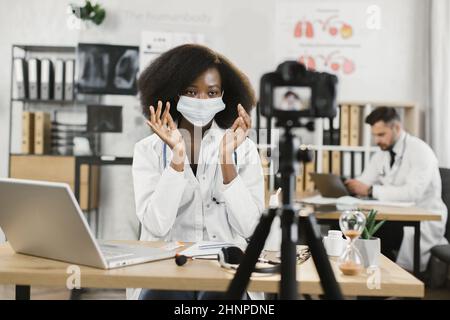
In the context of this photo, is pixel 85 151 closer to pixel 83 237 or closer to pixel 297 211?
pixel 83 237

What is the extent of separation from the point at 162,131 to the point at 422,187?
2216 millimetres

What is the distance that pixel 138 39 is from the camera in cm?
460

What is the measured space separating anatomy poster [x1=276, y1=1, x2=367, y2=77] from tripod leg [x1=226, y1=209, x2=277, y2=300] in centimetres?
373

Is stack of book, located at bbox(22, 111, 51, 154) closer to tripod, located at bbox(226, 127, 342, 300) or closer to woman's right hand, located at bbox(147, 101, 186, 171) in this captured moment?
woman's right hand, located at bbox(147, 101, 186, 171)

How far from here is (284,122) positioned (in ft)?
2.98

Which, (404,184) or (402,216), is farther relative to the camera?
(404,184)

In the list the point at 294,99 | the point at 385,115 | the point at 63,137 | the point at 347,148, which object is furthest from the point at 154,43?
the point at 294,99

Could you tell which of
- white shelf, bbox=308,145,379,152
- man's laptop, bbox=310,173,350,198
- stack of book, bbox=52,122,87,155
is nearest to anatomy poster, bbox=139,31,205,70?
stack of book, bbox=52,122,87,155

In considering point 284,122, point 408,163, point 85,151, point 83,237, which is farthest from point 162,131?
point 85,151

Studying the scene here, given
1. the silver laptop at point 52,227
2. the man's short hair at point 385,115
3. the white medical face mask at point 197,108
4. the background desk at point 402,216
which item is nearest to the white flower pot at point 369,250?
the silver laptop at point 52,227

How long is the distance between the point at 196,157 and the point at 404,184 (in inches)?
80.9

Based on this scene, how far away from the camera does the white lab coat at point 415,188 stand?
344cm

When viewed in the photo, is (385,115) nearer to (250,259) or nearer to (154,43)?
(154,43)

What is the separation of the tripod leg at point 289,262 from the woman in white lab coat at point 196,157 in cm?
85
